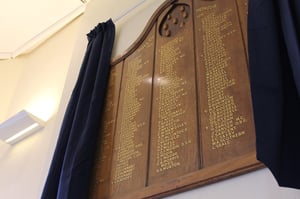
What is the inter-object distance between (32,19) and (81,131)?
1877 mm

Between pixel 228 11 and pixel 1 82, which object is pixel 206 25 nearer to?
pixel 228 11

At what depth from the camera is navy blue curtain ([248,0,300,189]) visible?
684mm

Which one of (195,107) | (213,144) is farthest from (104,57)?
(213,144)

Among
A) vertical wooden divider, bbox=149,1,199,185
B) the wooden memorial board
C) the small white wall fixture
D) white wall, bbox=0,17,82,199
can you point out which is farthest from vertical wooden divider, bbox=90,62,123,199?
the small white wall fixture

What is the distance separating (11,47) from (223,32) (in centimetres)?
257

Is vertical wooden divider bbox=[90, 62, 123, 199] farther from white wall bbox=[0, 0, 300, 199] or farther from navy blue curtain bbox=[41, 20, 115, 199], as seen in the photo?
white wall bbox=[0, 0, 300, 199]

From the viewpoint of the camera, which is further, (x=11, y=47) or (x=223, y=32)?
(x=11, y=47)

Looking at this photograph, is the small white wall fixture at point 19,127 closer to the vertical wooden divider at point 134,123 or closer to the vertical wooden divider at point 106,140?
the vertical wooden divider at point 106,140

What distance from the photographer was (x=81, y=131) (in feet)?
5.12

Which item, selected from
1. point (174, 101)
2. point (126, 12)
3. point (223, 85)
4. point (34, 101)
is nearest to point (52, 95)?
point (34, 101)

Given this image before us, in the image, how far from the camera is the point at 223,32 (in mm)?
1352

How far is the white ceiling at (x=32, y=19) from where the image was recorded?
9.58 feet

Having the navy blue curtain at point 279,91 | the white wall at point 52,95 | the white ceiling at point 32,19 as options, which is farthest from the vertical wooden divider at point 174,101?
the white ceiling at point 32,19

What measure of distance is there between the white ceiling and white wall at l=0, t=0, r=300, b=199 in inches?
3.6
